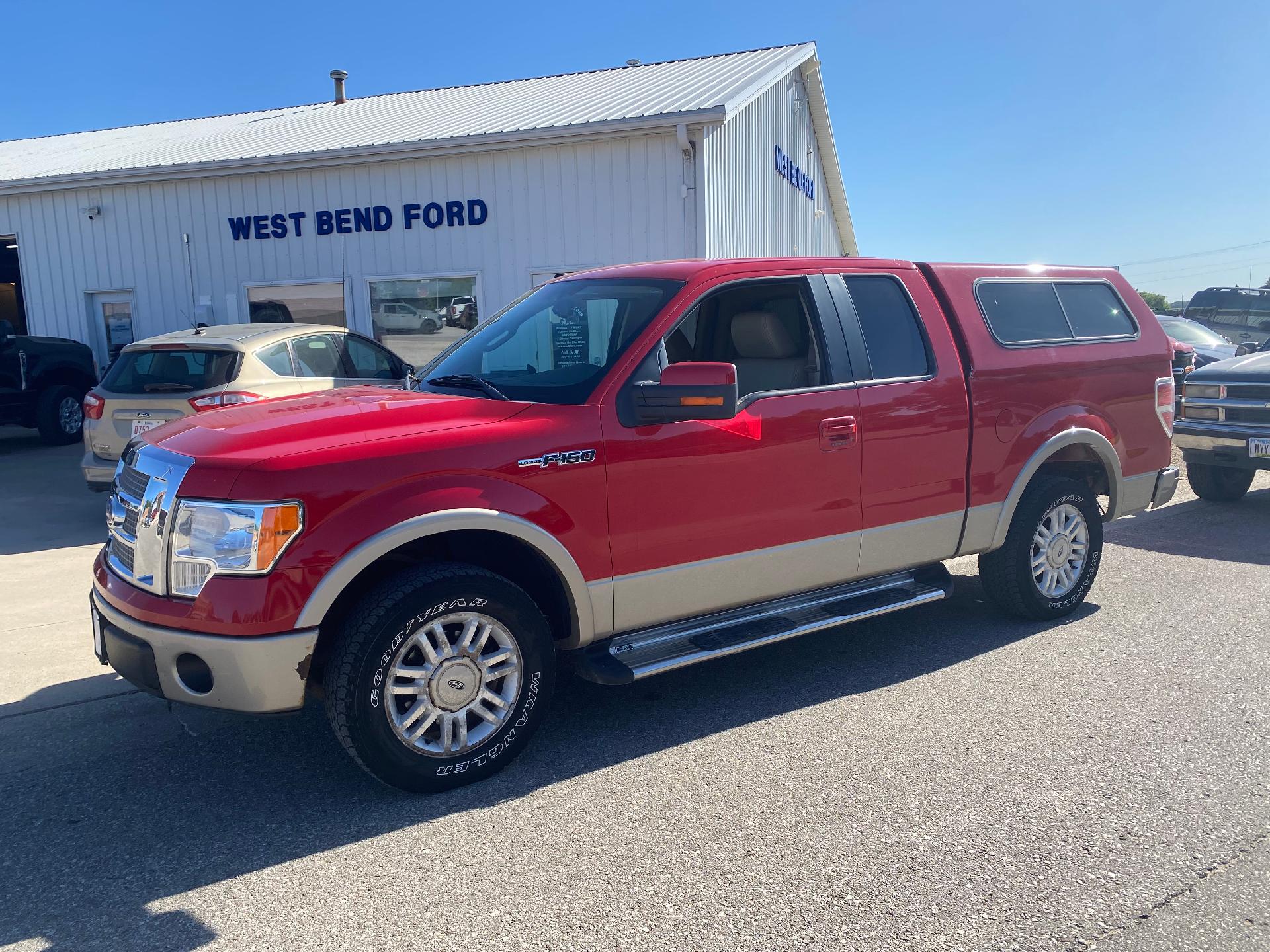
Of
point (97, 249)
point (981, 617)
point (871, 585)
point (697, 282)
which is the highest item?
point (97, 249)

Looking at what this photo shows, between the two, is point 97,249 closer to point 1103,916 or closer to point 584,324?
point 584,324

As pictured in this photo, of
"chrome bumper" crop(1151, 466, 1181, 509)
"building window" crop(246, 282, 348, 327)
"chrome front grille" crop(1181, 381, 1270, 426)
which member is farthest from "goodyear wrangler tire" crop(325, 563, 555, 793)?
"building window" crop(246, 282, 348, 327)

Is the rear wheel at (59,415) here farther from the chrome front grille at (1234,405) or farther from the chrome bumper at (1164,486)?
the chrome front grille at (1234,405)

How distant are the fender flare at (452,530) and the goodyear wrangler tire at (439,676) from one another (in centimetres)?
14

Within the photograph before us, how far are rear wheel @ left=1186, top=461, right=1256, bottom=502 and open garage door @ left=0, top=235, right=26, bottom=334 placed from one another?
2056cm

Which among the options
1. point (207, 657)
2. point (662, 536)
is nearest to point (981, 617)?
point (662, 536)

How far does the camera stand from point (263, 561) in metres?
3.24

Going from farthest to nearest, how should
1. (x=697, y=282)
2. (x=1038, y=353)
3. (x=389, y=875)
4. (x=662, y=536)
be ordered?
(x=1038, y=353), (x=697, y=282), (x=662, y=536), (x=389, y=875)

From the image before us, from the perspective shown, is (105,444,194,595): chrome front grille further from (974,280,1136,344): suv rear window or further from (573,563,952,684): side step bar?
(974,280,1136,344): suv rear window

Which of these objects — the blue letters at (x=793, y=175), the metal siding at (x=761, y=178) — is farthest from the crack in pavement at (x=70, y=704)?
the blue letters at (x=793, y=175)

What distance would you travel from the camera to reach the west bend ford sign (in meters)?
12.5

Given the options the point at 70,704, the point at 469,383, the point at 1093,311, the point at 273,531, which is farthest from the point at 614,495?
the point at 1093,311

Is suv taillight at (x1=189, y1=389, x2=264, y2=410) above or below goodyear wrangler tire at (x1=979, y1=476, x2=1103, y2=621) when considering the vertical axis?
above

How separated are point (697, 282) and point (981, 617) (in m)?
2.81
